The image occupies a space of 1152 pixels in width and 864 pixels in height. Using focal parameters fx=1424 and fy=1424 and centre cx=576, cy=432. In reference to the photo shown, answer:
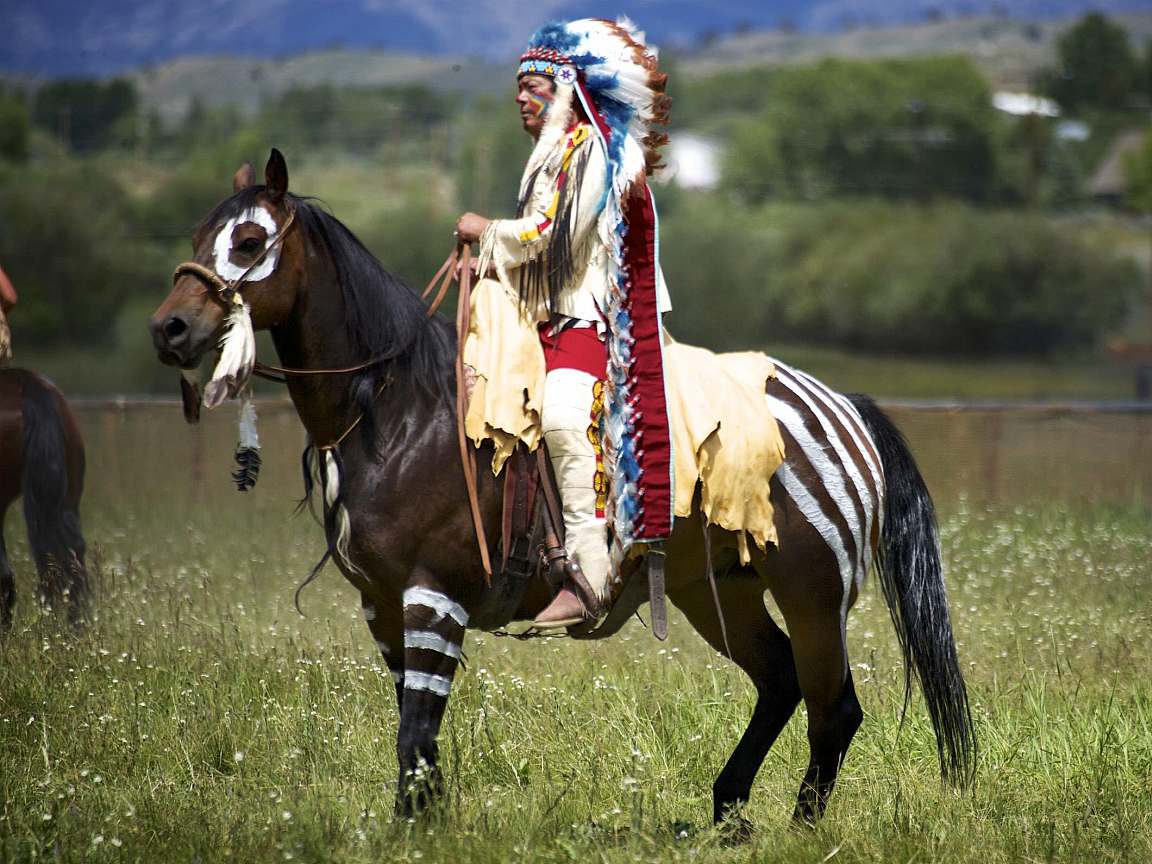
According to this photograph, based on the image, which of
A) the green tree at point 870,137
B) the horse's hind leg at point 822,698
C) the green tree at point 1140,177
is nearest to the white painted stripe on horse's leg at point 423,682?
the horse's hind leg at point 822,698

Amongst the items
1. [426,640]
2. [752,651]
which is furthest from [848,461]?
[426,640]

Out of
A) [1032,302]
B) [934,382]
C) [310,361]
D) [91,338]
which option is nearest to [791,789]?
[310,361]

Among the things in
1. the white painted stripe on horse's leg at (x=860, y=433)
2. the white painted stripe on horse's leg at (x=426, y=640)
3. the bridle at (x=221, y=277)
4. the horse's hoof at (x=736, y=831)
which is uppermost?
the bridle at (x=221, y=277)

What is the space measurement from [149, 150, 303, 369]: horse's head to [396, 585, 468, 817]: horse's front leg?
1036 mm

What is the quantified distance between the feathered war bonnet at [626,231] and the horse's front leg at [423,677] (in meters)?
0.65

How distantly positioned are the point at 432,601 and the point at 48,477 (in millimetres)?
4062

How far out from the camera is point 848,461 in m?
5.22

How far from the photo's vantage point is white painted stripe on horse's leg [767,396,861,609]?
514 cm

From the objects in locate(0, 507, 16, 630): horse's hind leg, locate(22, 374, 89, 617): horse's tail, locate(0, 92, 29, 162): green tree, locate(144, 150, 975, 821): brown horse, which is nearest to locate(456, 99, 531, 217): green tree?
locate(0, 92, 29, 162): green tree

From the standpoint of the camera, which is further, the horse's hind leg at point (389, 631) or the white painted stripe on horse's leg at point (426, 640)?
the horse's hind leg at point (389, 631)

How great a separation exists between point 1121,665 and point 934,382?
1047 inches

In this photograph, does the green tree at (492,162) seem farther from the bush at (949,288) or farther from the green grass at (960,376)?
the green grass at (960,376)

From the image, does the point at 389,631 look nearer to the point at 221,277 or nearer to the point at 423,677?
the point at 423,677

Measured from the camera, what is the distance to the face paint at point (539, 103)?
4.84 m
